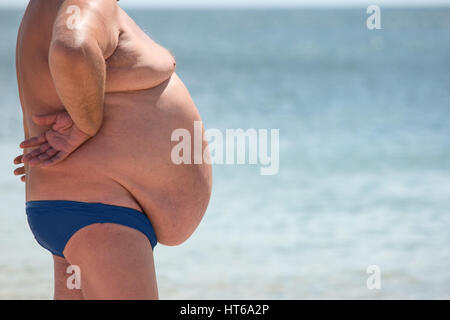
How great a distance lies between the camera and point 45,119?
1.92 meters

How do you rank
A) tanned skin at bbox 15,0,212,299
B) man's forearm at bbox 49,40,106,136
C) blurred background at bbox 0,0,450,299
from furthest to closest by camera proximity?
blurred background at bbox 0,0,450,299
tanned skin at bbox 15,0,212,299
man's forearm at bbox 49,40,106,136

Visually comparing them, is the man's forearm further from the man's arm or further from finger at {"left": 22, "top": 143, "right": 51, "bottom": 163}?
finger at {"left": 22, "top": 143, "right": 51, "bottom": 163}

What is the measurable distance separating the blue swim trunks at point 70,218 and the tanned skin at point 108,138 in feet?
0.06

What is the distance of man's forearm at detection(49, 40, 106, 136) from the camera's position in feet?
5.57

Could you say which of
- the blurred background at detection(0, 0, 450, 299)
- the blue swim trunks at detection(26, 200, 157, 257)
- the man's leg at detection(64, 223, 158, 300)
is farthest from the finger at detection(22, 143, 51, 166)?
the blurred background at detection(0, 0, 450, 299)

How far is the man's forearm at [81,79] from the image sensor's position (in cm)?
170

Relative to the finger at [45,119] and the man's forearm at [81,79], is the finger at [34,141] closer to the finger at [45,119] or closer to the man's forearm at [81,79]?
the finger at [45,119]

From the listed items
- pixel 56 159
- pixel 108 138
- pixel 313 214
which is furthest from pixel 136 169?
pixel 313 214

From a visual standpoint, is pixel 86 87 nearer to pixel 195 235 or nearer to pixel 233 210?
pixel 195 235

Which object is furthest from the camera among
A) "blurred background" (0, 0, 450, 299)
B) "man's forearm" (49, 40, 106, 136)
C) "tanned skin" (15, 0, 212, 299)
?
"blurred background" (0, 0, 450, 299)

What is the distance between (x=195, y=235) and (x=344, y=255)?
42.5 inches

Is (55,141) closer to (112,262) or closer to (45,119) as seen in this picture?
(45,119)

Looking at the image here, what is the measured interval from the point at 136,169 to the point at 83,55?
14.8 inches

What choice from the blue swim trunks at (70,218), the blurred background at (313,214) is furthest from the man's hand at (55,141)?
the blurred background at (313,214)
